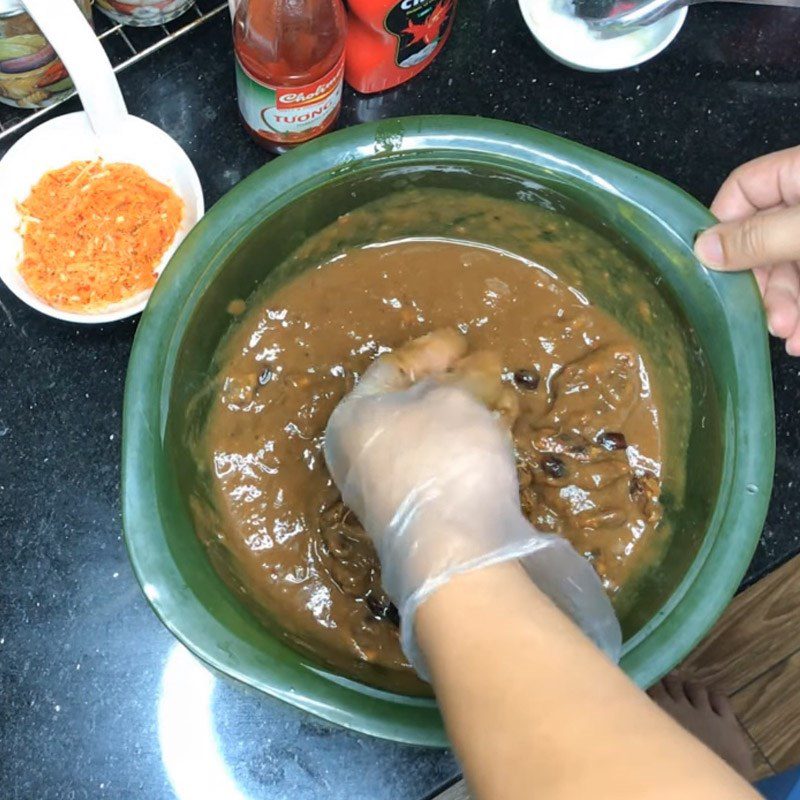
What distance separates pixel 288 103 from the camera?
848 mm

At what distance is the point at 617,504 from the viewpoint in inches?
32.8

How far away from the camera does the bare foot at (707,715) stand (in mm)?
1091

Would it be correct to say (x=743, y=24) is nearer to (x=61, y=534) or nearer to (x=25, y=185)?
(x=25, y=185)

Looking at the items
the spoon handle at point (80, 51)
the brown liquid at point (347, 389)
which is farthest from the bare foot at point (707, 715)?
the spoon handle at point (80, 51)

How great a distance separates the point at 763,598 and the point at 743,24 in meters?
0.65

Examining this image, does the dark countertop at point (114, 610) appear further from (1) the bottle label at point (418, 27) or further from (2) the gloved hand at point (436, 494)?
(2) the gloved hand at point (436, 494)

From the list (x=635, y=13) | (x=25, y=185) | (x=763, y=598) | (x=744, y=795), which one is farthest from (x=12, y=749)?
(x=635, y=13)

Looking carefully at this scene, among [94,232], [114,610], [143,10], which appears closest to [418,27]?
[143,10]

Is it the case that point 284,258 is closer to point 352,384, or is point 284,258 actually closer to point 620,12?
point 352,384

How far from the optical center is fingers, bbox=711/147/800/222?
33.9 inches

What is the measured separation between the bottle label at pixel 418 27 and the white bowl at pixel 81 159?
9.5 inches

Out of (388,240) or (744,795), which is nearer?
(744,795)

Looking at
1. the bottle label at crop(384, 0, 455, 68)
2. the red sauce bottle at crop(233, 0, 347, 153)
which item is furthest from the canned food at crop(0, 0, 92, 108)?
the bottle label at crop(384, 0, 455, 68)

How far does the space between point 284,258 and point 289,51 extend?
193mm
